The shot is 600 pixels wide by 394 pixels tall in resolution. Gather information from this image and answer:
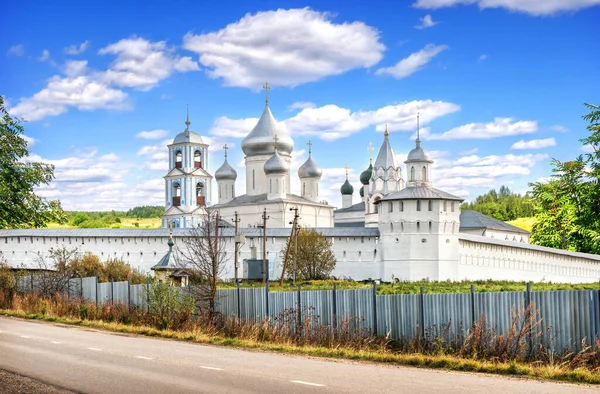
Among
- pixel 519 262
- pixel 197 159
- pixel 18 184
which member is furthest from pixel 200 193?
pixel 18 184

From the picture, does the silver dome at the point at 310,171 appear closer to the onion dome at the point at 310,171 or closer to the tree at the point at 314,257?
the onion dome at the point at 310,171

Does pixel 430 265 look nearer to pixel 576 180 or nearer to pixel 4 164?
pixel 576 180

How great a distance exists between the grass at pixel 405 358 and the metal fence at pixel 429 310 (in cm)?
62

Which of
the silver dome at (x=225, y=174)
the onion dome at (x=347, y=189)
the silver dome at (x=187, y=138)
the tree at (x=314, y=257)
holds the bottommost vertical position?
the tree at (x=314, y=257)

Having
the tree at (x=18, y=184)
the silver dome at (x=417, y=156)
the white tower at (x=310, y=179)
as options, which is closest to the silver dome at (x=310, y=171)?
the white tower at (x=310, y=179)

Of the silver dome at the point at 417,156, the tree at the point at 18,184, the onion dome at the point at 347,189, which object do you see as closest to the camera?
the tree at the point at 18,184

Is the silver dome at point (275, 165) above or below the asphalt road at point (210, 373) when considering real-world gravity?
above

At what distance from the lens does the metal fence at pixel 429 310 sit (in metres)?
9.73

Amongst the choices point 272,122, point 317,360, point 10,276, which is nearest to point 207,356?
point 317,360

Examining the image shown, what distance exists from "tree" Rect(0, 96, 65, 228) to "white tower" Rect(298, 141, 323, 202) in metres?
35.6

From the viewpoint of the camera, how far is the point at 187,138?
182 feet

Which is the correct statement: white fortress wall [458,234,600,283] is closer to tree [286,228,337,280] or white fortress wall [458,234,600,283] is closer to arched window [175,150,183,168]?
tree [286,228,337,280]

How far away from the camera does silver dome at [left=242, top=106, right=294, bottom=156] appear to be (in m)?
52.8

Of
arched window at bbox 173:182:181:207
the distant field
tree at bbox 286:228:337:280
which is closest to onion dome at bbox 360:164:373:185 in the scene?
arched window at bbox 173:182:181:207
